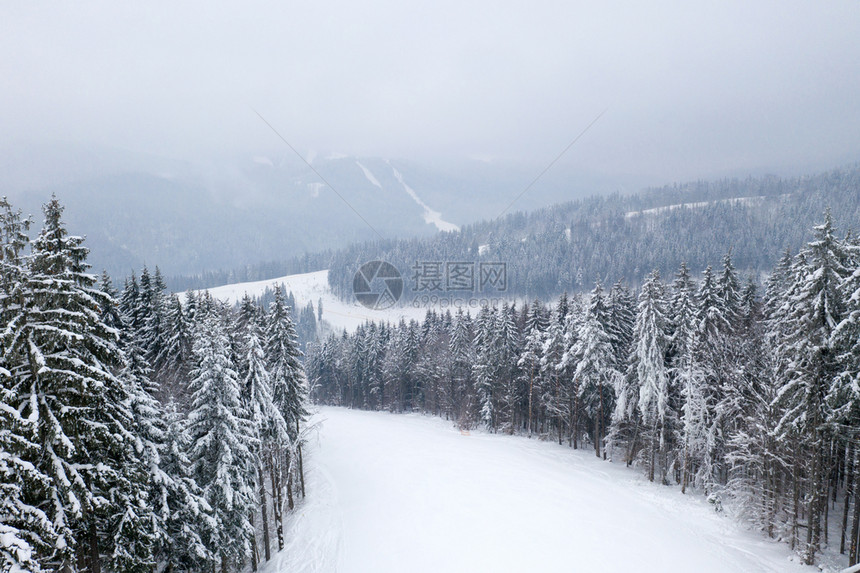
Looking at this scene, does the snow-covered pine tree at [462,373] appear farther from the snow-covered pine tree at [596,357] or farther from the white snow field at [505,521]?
the snow-covered pine tree at [596,357]

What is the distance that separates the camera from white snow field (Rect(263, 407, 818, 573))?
774 inches

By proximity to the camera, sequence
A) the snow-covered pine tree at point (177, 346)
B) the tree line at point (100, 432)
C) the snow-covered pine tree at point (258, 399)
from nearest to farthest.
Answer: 1. the tree line at point (100, 432)
2. the snow-covered pine tree at point (258, 399)
3. the snow-covered pine tree at point (177, 346)

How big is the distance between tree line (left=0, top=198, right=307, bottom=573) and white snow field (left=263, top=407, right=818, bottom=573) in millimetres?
5789

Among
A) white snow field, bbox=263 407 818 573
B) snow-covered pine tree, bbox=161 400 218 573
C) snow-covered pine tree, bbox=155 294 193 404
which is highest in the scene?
snow-covered pine tree, bbox=155 294 193 404

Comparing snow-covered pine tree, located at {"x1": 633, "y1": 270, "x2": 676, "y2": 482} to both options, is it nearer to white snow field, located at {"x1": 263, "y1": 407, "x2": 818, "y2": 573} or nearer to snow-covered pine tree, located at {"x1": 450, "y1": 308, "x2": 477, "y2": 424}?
white snow field, located at {"x1": 263, "y1": 407, "x2": 818, "y2": 573}

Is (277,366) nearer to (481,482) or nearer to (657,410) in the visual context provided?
(481,482)

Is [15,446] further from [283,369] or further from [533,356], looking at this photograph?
[533,356]

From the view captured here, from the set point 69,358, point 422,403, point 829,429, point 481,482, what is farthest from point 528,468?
point 422,403

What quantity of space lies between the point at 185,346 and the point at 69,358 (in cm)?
1476

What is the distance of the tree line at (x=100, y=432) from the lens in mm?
9609

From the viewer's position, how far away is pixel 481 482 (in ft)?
96.0

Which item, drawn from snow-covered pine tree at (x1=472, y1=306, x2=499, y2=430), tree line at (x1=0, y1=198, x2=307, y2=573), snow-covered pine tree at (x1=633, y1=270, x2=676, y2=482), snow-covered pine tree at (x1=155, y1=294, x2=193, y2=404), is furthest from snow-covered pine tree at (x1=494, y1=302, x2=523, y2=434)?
snow-covered pine tree at (x1=155, y1=294, x2=193, y2=404)

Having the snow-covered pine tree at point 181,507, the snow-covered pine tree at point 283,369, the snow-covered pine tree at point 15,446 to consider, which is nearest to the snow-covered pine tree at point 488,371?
the snow-covered pine tree at point 283,369

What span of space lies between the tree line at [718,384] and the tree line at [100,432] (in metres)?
25.0
